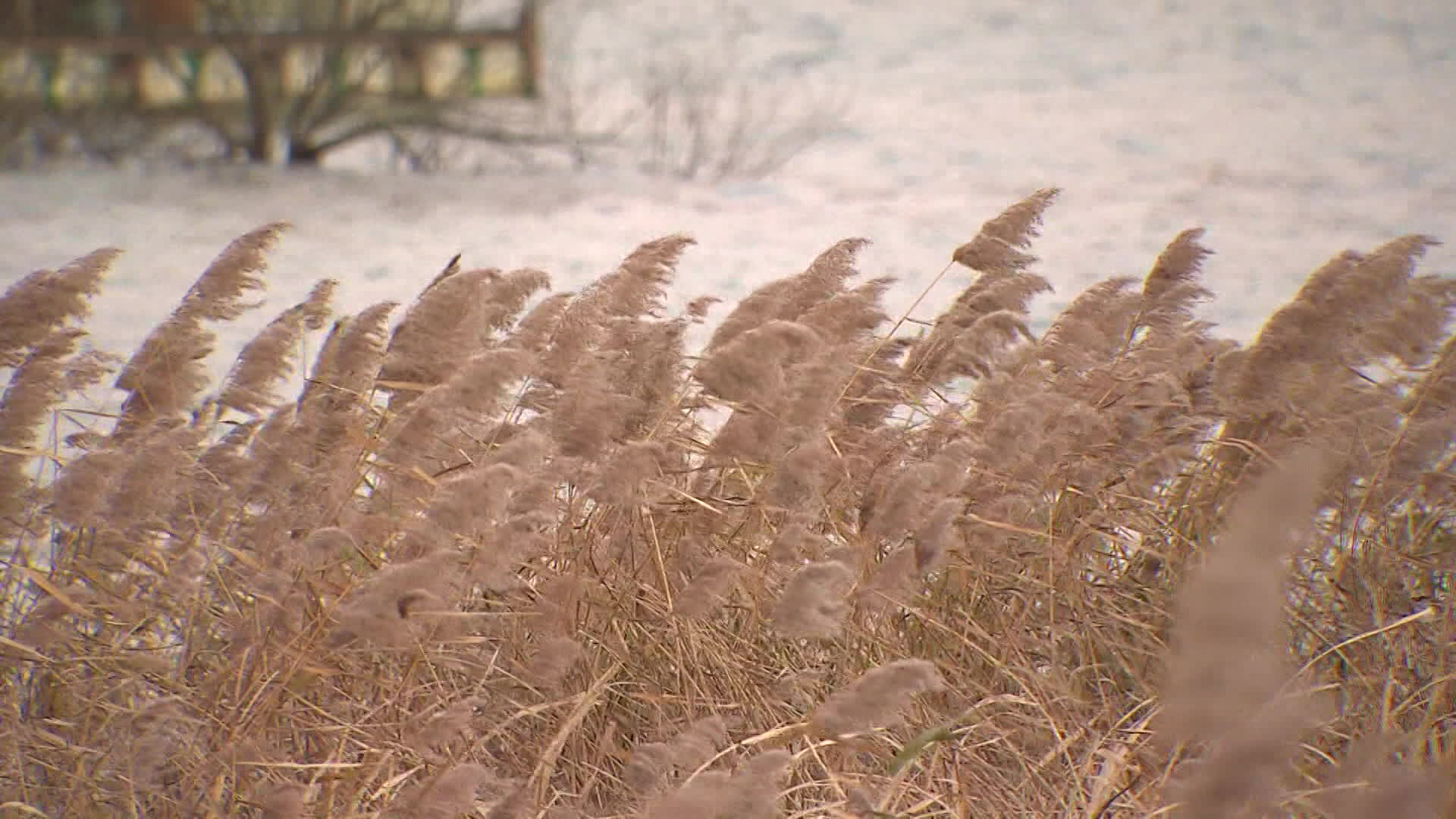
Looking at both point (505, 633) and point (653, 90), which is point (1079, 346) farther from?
point (653, 90)

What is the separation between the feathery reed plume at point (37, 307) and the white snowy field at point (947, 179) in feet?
13.1

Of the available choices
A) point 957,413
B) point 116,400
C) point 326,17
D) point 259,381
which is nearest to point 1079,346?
point 957,413

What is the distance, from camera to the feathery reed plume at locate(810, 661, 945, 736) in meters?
1.39

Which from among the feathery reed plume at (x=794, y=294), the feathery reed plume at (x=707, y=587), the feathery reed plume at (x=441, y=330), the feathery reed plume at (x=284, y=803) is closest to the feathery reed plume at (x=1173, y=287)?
the feathery reed plume at (x=794, y=294)

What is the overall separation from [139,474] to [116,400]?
12.1 feet

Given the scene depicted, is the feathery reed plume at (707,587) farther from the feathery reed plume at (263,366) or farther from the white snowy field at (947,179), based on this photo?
the white snowy field at (947,179)

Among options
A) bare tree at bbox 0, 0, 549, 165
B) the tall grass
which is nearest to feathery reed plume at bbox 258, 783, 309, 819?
the tall grass

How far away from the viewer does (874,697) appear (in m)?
1.40

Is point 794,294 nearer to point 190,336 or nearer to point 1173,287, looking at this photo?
point 1173,287

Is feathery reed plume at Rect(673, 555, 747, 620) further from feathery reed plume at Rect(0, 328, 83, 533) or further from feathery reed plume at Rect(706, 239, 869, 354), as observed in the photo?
feathery reed plume at Rect(0, 328, 83, 533)

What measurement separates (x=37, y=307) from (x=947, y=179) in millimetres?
8058

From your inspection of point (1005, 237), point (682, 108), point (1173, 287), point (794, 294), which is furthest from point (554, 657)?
point (682, 108)

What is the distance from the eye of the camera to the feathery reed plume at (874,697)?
54.7 inches

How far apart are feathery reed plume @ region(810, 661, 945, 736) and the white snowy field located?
5.24 meters
